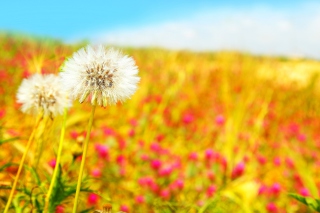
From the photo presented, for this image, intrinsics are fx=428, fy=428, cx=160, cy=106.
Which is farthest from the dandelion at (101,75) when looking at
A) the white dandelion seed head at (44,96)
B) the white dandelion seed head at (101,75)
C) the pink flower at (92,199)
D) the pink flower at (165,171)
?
the pink flower at (165,171)

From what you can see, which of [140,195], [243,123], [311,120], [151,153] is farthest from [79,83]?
[311,120]

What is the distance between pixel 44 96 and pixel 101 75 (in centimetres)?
36

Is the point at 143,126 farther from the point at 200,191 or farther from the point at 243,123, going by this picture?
the point at 200,191

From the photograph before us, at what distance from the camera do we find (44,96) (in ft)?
4.30

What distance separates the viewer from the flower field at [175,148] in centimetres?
185

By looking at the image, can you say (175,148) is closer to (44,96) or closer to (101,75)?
(44,96)

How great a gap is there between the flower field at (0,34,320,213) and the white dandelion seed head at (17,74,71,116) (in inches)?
3.0

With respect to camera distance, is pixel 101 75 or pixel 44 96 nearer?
pixel 101 75

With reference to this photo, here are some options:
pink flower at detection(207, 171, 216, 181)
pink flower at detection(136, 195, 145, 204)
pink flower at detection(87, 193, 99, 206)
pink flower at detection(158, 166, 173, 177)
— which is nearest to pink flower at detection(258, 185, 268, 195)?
pink flower at detection(207, 171, 216, 181)

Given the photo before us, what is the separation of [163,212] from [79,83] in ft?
2.20

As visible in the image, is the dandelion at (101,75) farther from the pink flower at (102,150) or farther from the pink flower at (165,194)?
the pink flower at (102,150)

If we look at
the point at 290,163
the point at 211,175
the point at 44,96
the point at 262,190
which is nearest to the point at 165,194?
the point at 211,175

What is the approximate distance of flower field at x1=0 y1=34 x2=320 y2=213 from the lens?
1.85 metres

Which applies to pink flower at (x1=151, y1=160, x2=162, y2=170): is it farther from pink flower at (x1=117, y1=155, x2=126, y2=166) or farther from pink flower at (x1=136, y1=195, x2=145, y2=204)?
pink flower at (x1=136, y1=195, x2=145, y2=204)
